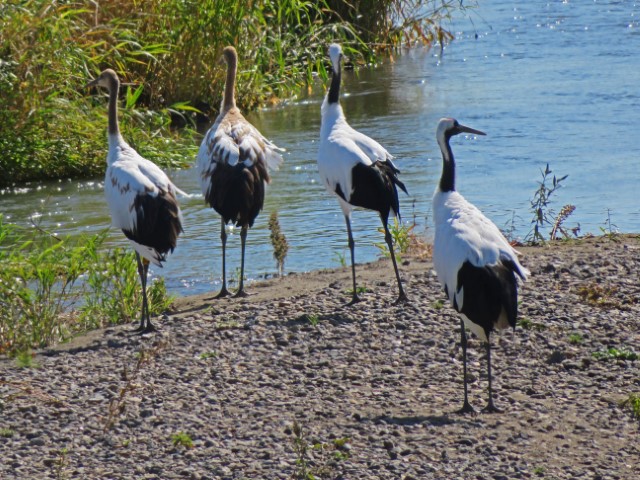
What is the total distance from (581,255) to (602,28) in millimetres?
12854

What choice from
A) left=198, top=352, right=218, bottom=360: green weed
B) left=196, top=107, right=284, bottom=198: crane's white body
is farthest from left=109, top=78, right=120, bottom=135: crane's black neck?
left=198, top=352, right=218, bottom=360: green weed

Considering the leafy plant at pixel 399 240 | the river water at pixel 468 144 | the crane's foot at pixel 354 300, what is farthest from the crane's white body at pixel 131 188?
the leafy plant at pixel 399 240

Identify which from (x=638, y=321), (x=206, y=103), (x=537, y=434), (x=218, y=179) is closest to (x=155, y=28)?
(x=206, y=103)

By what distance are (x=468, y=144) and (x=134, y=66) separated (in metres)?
4.36

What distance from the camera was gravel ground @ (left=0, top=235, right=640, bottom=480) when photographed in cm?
557

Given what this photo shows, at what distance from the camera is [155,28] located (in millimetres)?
14711

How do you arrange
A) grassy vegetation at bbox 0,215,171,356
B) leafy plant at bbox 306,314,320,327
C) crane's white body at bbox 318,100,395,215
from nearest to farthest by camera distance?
leafy plant at bbox 306,314,320,327 < grassy vegetation at bbox 0,215,171,356 < crane's white body at bbox 318,100,395,215

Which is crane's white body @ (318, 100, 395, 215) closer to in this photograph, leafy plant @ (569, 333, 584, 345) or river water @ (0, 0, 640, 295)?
river water @ (0, 0, 640, 295)

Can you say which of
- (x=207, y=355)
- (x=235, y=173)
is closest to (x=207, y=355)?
(x=207, y=355)

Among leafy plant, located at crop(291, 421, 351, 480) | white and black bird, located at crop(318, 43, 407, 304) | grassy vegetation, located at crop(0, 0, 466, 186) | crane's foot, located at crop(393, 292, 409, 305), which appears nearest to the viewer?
leafy plant, located at crop(291, 421, 351, 480)

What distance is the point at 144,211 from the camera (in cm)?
802

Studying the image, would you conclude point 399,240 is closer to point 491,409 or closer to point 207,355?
point 207,355

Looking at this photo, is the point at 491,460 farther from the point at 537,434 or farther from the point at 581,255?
the point at 581,255

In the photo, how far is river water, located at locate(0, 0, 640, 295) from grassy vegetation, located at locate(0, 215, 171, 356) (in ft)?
3.31
